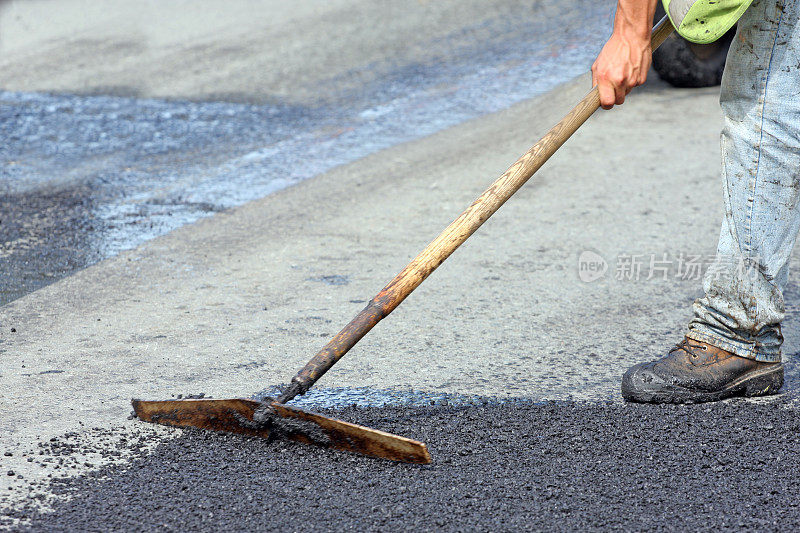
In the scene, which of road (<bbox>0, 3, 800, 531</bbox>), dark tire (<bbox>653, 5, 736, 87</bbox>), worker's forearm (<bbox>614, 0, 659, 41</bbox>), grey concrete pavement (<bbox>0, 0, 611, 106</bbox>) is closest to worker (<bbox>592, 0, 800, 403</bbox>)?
worker's forearm (<bbox>614, 0, 659, 41</bbox>)

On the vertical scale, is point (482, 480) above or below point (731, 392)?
above

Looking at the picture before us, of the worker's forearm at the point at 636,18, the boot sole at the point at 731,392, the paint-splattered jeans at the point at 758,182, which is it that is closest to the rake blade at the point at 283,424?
the boot sole at the point at 731,392

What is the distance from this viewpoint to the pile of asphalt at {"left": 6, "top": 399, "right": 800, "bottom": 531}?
2.04 meters

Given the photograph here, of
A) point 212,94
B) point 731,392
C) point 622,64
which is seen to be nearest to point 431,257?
point 622,64

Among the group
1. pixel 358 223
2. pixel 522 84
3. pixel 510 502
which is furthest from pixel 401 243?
pixel 522 84

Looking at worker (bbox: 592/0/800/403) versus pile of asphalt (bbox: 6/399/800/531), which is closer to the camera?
pile of asphalt (bbox: 6/399/800/531)

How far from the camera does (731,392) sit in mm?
2676

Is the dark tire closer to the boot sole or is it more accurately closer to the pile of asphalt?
the boot sole

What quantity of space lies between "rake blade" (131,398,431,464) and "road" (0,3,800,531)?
0.13 feet

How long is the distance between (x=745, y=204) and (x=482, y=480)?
1.15m

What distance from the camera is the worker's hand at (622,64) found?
2498mm

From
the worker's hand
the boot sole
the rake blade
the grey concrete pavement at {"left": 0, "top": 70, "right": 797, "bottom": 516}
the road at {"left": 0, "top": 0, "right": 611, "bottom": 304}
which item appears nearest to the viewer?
the rake blade

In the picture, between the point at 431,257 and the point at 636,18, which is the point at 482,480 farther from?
the point at 636,18

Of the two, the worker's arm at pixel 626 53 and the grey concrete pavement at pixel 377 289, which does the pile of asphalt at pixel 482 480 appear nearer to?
the grey concrete pavement at pixel 377 289
